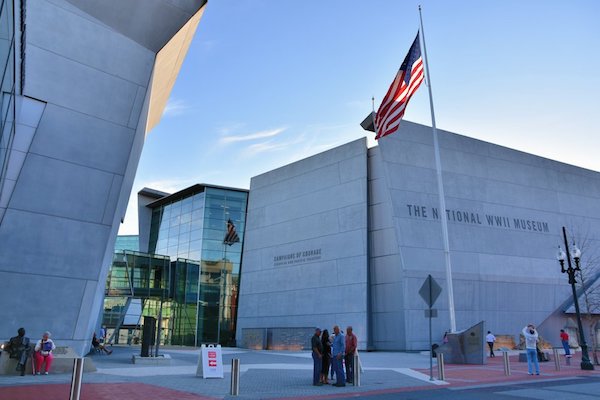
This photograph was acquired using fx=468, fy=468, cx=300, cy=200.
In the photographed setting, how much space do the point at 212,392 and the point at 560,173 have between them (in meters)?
34.6

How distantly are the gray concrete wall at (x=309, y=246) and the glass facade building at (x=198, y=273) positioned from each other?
4.13 metres

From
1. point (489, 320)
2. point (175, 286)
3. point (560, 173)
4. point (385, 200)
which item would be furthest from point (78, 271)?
point (560, 173)

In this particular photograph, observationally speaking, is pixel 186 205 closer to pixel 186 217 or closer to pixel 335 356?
pixel 186 217

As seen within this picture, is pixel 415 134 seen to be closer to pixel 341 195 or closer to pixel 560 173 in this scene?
pixel 341 195

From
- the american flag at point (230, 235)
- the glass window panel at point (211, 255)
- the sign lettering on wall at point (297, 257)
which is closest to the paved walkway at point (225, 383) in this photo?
the sign lettering on wall at point (297, 257)

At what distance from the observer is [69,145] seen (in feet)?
50.5

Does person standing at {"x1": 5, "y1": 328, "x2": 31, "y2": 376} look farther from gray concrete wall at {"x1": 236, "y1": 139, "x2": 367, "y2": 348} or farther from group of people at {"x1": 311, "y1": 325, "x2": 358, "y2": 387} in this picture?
gray concrete wall at {"x1": 236, "y1": 139, "x2": 367, "y2": 348}

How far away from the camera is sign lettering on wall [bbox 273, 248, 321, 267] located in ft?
107

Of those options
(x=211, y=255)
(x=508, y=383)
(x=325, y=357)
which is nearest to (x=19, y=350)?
(x=325, y=357)

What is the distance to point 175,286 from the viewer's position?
41500mm

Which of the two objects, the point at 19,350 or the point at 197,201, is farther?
the point at 197,201

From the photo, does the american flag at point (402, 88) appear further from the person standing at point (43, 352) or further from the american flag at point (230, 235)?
the american flag at point (230, 235)

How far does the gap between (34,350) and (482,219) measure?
26.4 metres

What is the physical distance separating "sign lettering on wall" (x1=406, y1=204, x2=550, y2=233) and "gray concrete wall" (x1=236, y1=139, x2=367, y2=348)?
3485mm
